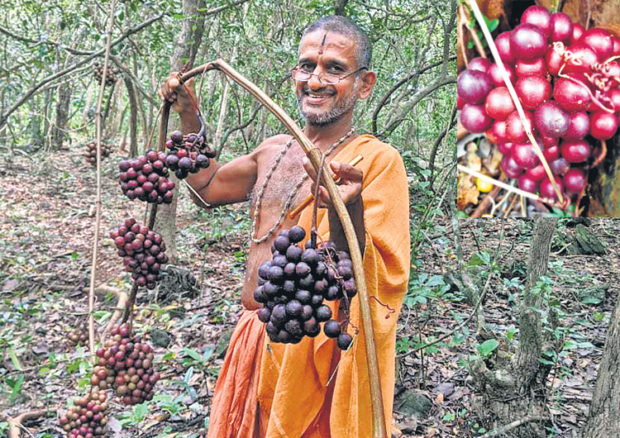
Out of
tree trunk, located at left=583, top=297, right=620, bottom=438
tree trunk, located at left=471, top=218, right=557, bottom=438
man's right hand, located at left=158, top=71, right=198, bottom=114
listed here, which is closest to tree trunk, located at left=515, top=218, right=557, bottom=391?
tree trunk, located at left=471, top=218, right=557, bottom=438

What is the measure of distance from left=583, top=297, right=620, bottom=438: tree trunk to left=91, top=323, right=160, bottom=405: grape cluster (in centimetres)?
184

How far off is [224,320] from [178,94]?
3044mm

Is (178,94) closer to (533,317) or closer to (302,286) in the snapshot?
(302,286)

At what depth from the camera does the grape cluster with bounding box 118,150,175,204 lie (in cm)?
133

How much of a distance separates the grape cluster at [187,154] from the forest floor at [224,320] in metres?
0.68

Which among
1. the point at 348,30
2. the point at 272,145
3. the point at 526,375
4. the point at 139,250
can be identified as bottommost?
the point at 526,375

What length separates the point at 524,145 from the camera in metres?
2.03

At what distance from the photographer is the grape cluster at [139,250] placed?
4.84 ft

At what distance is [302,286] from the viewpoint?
838mm

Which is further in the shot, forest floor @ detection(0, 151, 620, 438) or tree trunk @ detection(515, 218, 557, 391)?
forest floor @ detection(0, 151, 620, 438)

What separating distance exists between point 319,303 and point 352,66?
114cm

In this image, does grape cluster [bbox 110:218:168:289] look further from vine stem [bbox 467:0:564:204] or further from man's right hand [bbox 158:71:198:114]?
vine stem [bbox 467:0:564:204]

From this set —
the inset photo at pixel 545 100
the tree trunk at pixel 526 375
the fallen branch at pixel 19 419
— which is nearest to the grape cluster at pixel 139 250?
the inset photo at pixel 545 100

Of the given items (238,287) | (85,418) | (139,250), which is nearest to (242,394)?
(85,418)
